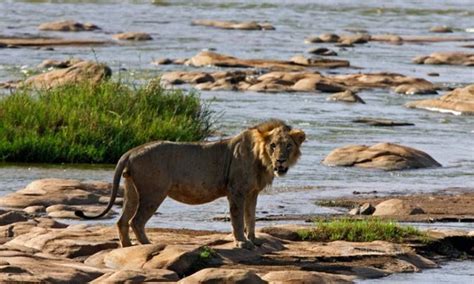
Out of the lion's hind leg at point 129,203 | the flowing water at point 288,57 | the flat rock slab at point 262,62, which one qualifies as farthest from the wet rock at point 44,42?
the lion's hind leg at point 129,203

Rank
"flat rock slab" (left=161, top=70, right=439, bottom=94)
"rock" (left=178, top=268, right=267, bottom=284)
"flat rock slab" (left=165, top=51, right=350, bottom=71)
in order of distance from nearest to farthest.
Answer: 1. "rock" (left=178, top=268, right=267, bottom=284)
2. "flat rock slab" (left=161, top=70, right=439, bottom=94)
3. "flat rock slab" (left=165, top=51, right=350, bottom=71)

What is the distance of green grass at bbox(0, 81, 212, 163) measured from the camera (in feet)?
70.1

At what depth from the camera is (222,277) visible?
11086 mm

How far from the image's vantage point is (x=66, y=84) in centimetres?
2402

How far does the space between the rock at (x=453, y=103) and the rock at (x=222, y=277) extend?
21.6 m

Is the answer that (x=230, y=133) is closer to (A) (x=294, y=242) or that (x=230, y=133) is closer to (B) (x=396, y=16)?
(A) (x=294, y=242)

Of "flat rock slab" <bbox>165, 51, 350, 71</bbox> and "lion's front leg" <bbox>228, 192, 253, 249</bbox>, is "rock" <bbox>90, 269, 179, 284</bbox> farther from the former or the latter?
"flat rock slab" <bbox>165, 51, 350, 71</bbox>

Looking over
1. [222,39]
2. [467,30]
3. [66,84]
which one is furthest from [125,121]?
[467,30]

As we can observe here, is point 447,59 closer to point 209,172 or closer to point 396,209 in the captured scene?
point 396,209

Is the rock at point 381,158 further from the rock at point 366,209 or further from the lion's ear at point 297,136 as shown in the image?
the lion's ear at point 297,136

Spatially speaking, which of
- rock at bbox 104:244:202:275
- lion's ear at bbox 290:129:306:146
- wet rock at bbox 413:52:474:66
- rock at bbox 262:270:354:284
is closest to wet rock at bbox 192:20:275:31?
wet rock at bbox 413:52:474:66

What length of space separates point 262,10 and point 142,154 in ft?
206

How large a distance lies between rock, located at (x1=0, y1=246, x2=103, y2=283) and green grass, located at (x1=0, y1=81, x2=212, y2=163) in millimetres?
9478

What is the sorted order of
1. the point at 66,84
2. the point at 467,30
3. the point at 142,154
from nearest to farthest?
the point at 142,154 → the point at 66,84 → the point at 467,30
